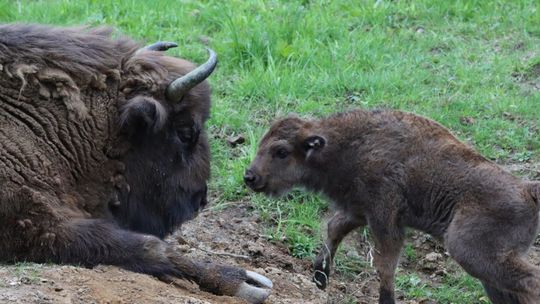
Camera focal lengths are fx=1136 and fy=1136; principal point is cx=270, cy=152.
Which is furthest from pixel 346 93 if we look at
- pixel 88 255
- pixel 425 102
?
pixel 88 255

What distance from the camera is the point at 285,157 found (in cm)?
726

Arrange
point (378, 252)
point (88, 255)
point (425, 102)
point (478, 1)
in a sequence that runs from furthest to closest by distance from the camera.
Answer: point (478, 1) < point (425, 102) < point (378, 252) < point (88, 255)

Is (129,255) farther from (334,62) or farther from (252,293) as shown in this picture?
(334,62)

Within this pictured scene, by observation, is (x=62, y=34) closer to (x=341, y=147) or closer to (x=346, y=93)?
(x=341, y=147)

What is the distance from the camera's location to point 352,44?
10906mm

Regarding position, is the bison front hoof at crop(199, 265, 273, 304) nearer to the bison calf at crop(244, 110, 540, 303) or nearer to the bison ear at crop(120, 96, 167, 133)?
the bison calf at crop(244, 110, 540, 303)

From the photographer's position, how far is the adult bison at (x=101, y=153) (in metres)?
6.58

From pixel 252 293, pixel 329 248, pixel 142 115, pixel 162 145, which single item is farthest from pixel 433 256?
pixel 142 115

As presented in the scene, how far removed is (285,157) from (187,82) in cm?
79

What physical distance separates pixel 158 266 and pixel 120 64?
1385 mm

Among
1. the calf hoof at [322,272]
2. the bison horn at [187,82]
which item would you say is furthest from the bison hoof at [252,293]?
the bison horn at [187,82]

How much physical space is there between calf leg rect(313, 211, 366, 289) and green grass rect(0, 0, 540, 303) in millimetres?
662

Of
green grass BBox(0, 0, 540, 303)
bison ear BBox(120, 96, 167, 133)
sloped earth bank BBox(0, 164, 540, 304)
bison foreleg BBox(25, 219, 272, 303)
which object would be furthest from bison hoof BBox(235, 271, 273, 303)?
green grass BBox(0, 0, 540, 303)

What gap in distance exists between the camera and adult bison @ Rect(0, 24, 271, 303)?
6582mm
